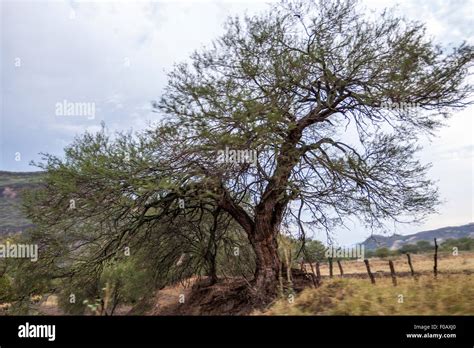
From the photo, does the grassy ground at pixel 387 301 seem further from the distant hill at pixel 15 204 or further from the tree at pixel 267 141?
the distant hill at pixel 15 204

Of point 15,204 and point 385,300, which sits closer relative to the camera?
point 385,300

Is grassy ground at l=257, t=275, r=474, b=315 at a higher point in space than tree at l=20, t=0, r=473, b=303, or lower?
lower

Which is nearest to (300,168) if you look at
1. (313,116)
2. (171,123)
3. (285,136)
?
(285,136)

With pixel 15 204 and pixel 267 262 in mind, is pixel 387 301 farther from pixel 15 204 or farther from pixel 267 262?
pixel 15 204

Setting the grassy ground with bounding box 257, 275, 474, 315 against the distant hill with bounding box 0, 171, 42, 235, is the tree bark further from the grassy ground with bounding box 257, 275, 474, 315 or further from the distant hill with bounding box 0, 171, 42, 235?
the distant hill with bounding box 0, 171, 42, 235
